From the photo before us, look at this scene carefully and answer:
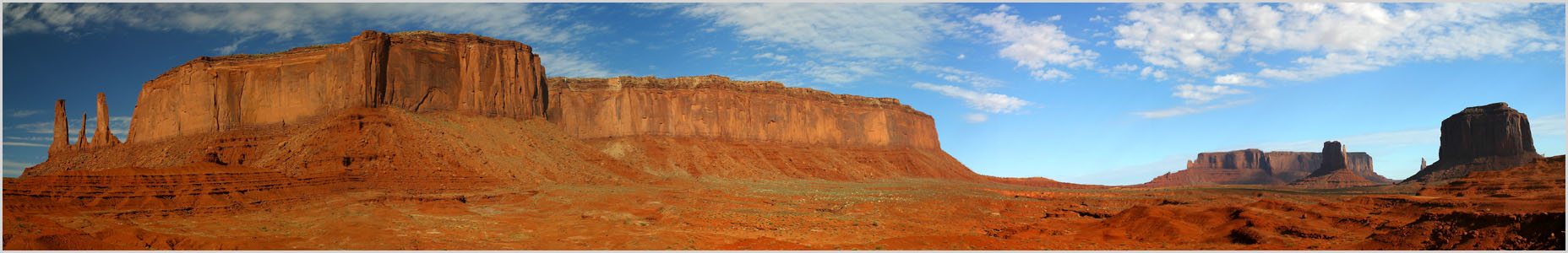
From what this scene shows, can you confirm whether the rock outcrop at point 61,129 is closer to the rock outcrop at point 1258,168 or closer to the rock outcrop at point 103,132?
the rock outcrop at point 103,132

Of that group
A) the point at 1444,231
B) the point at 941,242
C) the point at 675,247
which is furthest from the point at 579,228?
the point at 1444,231

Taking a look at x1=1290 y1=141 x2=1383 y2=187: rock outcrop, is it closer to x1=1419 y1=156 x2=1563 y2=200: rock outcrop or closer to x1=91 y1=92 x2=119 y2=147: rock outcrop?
x1=1419 y1=156 x2=1563 y2=200: rock outcrop

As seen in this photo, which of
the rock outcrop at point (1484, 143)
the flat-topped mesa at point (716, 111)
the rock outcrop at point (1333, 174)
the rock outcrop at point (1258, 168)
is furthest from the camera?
the rock outcrop at point (1258, 168)

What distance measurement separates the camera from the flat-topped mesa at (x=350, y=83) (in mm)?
48969

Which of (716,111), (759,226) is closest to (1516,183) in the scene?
(759,226)

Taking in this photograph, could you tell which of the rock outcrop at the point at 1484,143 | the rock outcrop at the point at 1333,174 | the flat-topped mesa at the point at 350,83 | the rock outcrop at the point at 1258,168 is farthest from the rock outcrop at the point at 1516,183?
the rock outcrop at the point at 1258,168

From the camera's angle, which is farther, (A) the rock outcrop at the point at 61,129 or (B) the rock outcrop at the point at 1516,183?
(A) the rock outcrop at the point at 61,129

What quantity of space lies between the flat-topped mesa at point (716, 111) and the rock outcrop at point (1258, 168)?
73622 mm

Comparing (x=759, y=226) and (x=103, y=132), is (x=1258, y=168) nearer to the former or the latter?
(x=759, y=226)

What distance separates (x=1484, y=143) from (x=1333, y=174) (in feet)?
114

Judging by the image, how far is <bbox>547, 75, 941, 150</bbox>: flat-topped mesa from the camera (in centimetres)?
7825

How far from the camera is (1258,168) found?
151 m

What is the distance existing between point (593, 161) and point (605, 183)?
23.3ft

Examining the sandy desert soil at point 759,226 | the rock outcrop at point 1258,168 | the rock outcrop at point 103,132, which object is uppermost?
the rock outcrop at point 103,132
